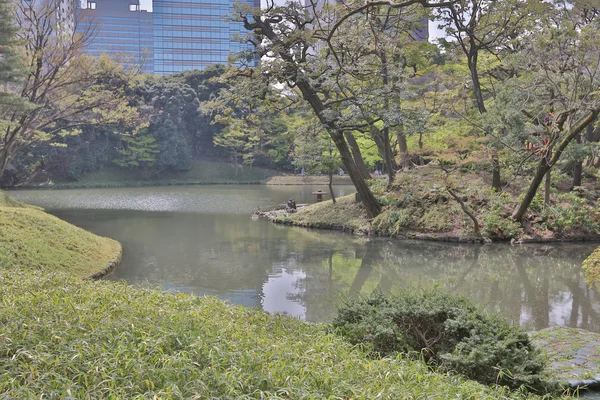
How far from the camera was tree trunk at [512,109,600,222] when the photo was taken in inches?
383

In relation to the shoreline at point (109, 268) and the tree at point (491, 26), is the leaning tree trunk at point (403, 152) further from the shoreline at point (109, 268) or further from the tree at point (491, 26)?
the shoreline at point (109, 268)

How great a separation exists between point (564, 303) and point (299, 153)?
9.11 meters

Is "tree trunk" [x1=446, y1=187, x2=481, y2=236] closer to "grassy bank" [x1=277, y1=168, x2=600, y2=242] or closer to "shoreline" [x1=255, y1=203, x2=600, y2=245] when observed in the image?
"grassy bank" [x1=277, y1=168, x2=600, y2=242]

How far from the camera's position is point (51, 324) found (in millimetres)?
2826

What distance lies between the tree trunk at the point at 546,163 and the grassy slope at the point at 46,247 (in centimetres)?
855

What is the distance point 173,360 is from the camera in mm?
2432

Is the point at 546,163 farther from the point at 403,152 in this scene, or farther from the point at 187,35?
the point at 187,35

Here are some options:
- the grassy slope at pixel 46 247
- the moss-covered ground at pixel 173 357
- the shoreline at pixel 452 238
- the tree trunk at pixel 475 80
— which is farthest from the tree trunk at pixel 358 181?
the moss-covered ground at pixel 173 357

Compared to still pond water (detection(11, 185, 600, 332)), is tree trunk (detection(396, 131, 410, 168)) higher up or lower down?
higher up

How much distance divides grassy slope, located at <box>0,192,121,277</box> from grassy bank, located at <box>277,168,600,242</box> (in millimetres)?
6622

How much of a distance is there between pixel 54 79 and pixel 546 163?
1327cm

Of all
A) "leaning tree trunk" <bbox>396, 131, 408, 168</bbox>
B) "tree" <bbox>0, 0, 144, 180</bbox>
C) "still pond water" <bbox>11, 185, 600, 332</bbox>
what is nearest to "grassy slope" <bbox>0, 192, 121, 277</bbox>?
"still pond water" <bbox>11, 185, 600, 332</bbox>

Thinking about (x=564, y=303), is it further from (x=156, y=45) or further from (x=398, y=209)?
(x=156, y=45)

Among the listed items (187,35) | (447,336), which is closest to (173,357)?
(447,336)
